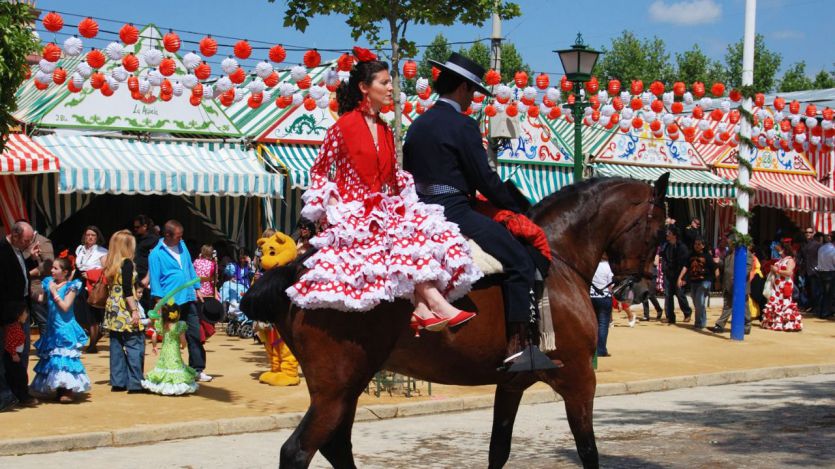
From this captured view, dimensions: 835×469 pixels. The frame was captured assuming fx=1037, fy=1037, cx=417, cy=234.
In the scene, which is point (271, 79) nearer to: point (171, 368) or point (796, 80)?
point (171, 368)

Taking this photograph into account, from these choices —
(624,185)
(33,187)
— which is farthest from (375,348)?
(33,187)

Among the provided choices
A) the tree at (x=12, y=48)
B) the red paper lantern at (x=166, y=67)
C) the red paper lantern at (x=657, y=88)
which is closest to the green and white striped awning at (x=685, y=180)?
the red paper lantern at (x=657, y=88)

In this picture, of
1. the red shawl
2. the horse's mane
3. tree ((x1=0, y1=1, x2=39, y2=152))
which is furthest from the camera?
Answer: tree ((x1=0, y1=1, x2=39, y2=152))

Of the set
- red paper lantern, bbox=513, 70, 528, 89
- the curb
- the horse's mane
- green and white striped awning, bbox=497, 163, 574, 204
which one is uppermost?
red paper lantern, bbox=513, 70, 528, 89

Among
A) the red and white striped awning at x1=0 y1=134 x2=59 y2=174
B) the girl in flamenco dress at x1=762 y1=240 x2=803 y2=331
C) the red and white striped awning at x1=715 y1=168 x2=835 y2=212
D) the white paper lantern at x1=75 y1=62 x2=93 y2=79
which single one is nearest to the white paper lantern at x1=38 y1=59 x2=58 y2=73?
the white paper lantern at x1=75 y1=62 x2=93 y2=79

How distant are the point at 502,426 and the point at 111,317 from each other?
20.9 ft

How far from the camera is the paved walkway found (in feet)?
32.7

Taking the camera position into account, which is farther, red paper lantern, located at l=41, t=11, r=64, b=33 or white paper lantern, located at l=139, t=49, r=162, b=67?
white paper lantern, located at l=139, t=49, r=162, b=67

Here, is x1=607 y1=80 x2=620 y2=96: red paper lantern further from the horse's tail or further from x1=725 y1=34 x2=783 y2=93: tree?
x1=725 y1=34 x2=783 y2=93: tree

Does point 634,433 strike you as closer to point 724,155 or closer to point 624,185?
point 624,185

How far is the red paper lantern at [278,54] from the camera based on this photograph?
53.1 ft

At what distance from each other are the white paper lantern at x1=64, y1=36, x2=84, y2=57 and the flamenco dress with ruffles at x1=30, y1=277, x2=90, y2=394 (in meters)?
5.62

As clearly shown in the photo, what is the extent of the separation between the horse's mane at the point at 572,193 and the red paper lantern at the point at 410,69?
427 inches

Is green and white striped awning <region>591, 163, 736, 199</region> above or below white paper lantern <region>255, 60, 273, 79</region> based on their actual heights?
below
